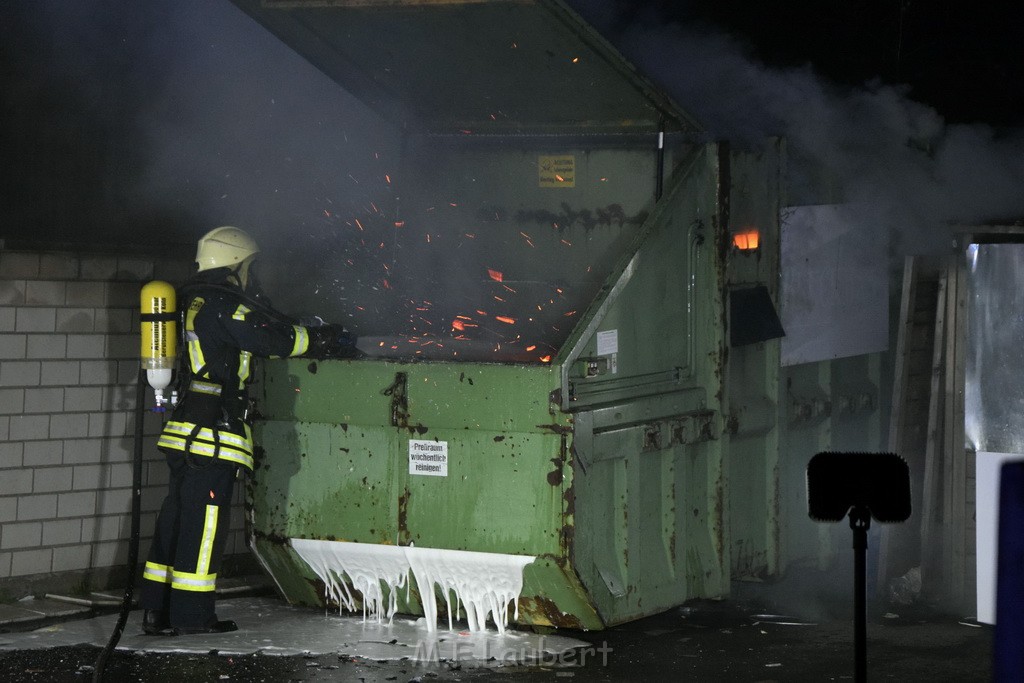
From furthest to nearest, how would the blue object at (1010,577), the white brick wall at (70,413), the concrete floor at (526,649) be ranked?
the white brick wall at (70,413)
the concrete floor at (526,649)
the blue object at (1010,577)

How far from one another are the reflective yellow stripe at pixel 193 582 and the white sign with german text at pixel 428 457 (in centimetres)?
100

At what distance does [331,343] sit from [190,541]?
103 centimetres

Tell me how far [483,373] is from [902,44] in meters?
4.22

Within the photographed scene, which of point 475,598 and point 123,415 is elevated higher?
point 123,415

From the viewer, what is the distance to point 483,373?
560 cm

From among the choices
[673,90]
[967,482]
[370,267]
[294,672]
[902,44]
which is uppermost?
[902,44]

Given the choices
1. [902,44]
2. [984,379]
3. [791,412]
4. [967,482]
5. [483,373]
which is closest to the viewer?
[984,379]

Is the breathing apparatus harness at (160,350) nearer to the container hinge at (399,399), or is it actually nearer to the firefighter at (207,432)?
the firefighter at (207,432)

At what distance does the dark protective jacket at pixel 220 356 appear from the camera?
5859mm

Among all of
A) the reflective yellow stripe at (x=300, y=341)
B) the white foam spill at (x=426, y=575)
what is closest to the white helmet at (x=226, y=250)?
the reflective yellow stripe at (x=300, y=341)

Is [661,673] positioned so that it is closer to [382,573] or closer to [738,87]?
[382,573]

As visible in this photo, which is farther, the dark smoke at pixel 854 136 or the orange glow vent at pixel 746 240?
the dark smoke at pixel 854 136

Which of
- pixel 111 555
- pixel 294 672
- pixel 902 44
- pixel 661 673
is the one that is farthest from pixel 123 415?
pixel 902 44

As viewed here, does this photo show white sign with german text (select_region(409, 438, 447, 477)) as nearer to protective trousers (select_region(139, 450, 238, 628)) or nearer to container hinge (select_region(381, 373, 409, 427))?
container hinge (select_region(381, 373, 409, 427))
